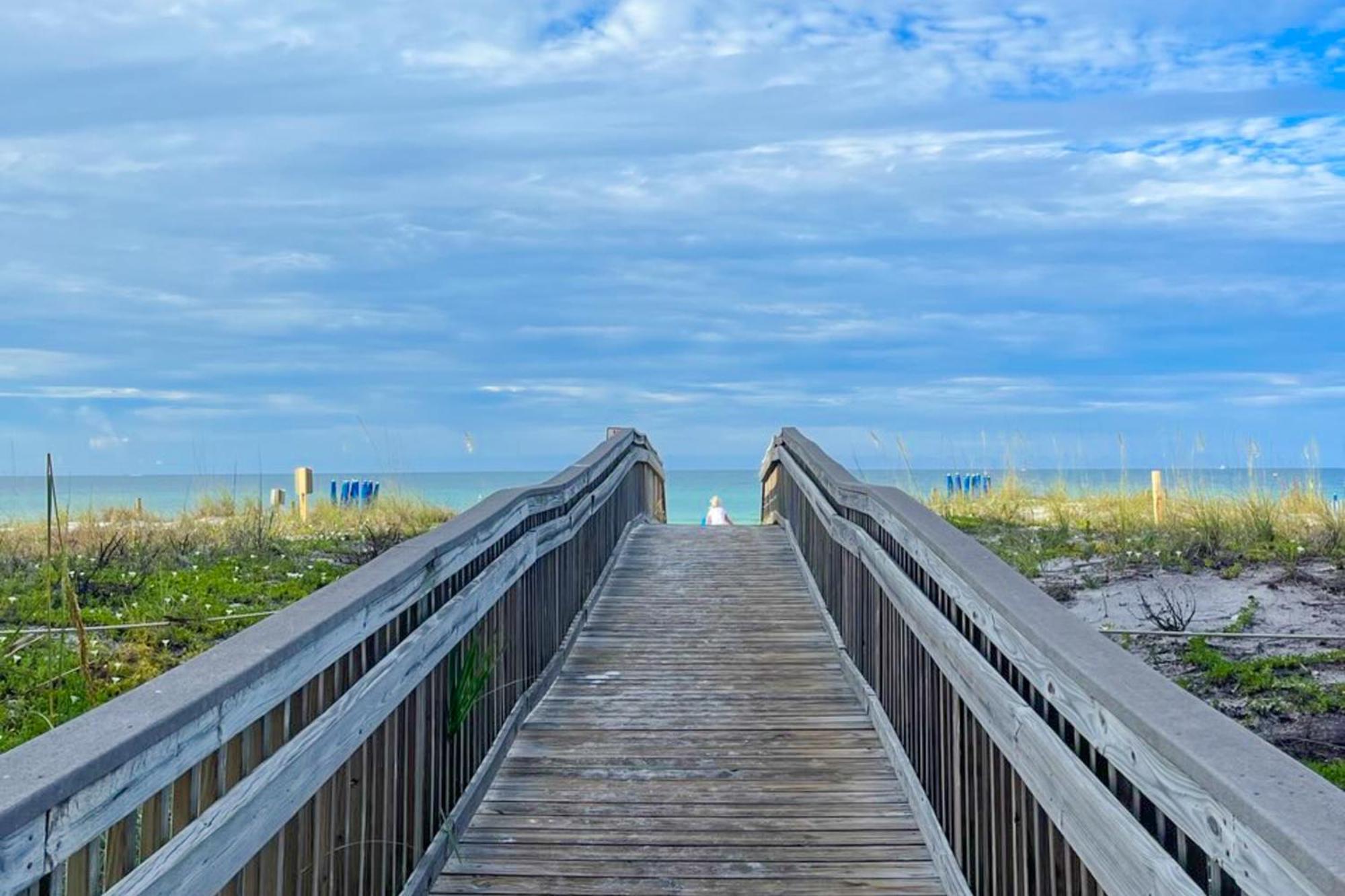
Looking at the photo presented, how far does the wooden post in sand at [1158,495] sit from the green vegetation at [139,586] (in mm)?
7724

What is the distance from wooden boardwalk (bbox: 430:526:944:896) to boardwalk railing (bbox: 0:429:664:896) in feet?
0.87

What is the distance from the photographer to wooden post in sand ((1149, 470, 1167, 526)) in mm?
12120

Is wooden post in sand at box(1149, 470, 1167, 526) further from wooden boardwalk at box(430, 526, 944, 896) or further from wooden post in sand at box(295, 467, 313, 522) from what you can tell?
wooden post in sand at box(295, 467, 313, 522)

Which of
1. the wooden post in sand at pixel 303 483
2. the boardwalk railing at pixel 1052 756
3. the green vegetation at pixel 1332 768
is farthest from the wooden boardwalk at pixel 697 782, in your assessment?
the wooden post in sand at pixel 303 483

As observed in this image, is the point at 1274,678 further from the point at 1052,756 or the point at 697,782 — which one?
the point at 1052,756

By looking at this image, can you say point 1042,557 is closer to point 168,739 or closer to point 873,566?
point 873,566

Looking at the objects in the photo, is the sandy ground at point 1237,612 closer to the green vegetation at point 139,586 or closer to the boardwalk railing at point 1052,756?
the boardwalk railing at point 1052,756

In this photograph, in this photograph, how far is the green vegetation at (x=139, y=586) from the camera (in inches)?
254

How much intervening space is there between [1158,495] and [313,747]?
13237mm

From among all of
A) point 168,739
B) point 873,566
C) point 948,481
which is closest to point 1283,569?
point 873,566

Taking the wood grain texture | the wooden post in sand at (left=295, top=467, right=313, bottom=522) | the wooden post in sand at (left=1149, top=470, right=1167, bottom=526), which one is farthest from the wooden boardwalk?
the wooden post in sand at (left=295, top=467, right=313, bottom=522)

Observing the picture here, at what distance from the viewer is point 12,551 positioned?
37.3 ft

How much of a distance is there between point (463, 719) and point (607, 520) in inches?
233

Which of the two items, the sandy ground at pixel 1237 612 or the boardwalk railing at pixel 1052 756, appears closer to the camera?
the boardwalk railing at pixel 1052 756
